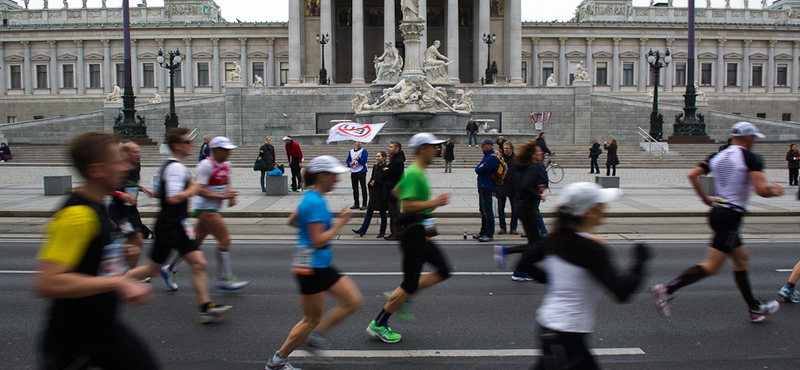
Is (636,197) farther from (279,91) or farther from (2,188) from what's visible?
(279,91)

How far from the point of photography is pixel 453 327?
19.7ft

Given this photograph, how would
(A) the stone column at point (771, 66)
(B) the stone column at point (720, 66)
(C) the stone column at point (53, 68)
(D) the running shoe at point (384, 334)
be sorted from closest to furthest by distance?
1. (D) the running shoe at point (384, 334)
2. (C) the stone column at point (53, 68)
3. (B) the stone column at point (720, 66)
4. (A) the stone column at point (771, 66)

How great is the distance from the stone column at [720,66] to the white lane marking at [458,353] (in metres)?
81.6

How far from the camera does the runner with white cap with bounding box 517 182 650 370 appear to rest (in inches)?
131

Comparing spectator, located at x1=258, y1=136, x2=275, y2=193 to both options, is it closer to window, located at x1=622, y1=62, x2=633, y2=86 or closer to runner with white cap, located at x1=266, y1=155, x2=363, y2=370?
runner with white cap, located at x1=266, y1=155, x2=363, y2=370

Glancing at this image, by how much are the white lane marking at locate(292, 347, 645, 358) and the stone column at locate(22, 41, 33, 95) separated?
279ft

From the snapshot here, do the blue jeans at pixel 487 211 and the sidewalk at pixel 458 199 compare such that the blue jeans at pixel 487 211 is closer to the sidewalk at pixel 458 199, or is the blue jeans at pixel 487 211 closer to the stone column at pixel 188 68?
the sidewalk at pixel 458 199

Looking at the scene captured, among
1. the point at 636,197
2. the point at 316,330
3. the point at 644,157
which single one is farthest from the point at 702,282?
the point at 644,157

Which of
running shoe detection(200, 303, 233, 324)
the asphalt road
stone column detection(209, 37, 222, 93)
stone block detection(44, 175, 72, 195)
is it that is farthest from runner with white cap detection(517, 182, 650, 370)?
stone column detection(209, 37, 222, 93)

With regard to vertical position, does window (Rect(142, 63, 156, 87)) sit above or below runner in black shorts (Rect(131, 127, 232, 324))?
above

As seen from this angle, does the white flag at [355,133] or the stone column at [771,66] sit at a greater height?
the stone column at [771,66]

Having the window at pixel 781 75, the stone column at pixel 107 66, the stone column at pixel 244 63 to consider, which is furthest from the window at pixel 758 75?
the stone column at pixel 107 66

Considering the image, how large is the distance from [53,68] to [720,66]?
271 feet

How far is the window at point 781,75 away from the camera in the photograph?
77.2 meters
